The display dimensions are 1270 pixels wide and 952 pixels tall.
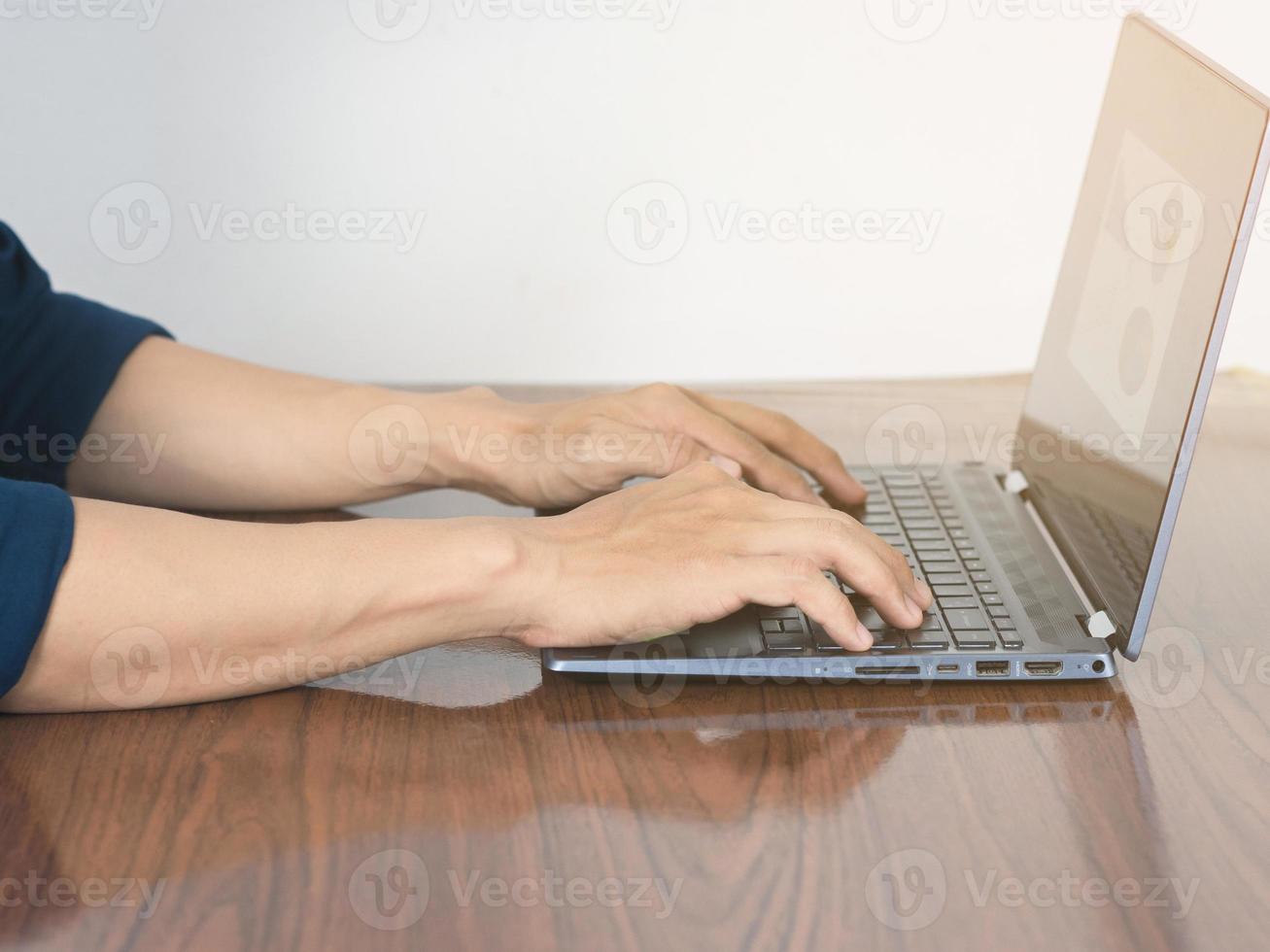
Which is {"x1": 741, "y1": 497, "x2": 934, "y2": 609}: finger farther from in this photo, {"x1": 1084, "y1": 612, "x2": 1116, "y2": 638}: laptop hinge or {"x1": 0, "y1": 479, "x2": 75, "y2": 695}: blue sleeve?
{"x1": 0, "y1": 479, "x2": 75, "y2": 695}: blue sleeve

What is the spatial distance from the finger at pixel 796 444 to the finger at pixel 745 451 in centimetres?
2

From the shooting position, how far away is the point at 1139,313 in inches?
38.9

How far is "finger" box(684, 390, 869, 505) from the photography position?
1124 millimetres

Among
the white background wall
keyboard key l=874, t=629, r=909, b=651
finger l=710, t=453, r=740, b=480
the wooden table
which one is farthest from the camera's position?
the white background wall

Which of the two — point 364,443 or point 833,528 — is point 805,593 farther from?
point 364,443

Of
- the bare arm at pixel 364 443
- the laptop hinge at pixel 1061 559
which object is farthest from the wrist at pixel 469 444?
the laptop hinge at pixel 1061 559

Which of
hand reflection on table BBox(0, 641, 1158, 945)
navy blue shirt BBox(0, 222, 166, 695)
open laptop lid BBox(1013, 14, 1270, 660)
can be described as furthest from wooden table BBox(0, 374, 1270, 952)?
navy blue shirt BBox(0, 222, 166, 695)

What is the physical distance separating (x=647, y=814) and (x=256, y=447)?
0.55m

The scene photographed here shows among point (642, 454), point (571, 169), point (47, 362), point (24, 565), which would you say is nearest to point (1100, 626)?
point (642, 454)

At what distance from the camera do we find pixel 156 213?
1680 mm

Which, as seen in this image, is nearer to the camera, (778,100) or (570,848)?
(570,848)

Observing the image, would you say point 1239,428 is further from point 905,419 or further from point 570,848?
point 570,848

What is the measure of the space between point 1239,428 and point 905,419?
12.8 inches

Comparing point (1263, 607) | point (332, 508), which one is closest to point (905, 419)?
point (1263, 607)
